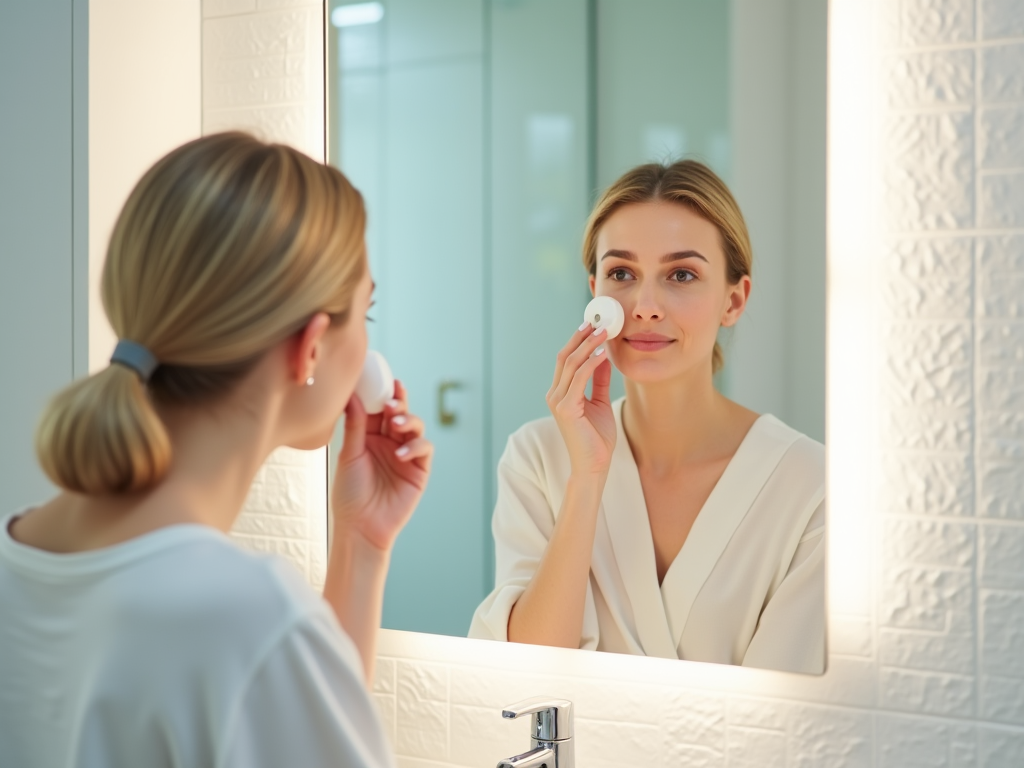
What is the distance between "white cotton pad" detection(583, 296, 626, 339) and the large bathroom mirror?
2cm

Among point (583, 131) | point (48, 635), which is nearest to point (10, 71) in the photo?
point (583, 131)

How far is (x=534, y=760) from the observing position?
3.39 feet

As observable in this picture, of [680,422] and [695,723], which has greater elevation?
[680,422]

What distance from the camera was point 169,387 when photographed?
688 millimetres

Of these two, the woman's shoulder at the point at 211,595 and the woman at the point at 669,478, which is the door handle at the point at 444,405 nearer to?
the woman at the point at 669,478

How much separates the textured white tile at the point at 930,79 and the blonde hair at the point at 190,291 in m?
0.59

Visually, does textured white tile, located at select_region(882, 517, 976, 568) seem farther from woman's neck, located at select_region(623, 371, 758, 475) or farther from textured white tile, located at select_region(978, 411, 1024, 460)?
woman's neck, located at select_region(623, 371, 758, 475)

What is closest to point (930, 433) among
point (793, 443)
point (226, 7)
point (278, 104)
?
point (793, 443)

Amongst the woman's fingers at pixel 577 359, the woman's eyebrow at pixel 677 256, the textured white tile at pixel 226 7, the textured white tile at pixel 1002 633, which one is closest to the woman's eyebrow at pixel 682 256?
the woman's eyebrow at pixel 677 256

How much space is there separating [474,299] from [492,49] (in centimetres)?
28

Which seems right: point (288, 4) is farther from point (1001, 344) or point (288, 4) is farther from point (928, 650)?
point (928, 650)

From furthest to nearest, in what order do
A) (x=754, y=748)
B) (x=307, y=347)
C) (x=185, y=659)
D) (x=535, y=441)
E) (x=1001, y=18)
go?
(x=535, y=441)
(x=754, y=748)
(x=1001, y=18)
(x=307, y=347)
(x=185, y=659)

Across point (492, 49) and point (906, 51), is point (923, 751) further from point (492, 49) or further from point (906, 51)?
point (492, 49)

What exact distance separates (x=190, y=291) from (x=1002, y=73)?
0.75 m
